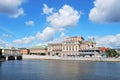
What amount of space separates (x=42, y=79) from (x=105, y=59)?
5277 inches

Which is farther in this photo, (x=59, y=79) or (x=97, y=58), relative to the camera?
(x=97, y=58)

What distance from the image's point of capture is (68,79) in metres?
58.2

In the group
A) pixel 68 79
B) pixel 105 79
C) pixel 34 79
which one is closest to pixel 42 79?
pixel 34 79

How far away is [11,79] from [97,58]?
139503mm

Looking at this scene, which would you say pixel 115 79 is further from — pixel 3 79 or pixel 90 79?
pixel 3 79

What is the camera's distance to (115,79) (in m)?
62.0

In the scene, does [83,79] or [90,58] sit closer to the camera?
[83,79]

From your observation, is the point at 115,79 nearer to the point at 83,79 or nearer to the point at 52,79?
the point at 83,79

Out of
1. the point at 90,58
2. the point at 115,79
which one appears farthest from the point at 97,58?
the point at 115,79

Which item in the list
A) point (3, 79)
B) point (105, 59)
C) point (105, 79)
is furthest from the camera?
point (105, 59)

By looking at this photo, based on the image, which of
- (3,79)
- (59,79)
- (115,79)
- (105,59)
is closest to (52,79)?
(59,79)

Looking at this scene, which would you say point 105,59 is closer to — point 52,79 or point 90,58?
point 90,58

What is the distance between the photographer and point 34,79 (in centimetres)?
5828

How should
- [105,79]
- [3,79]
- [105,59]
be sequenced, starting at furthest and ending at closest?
[105,59], [105,79], [3,79]
